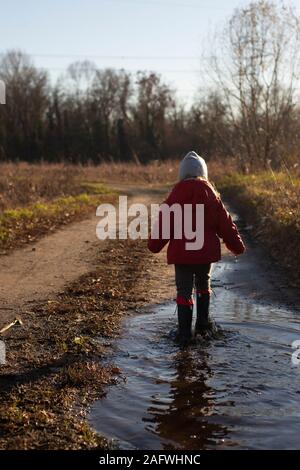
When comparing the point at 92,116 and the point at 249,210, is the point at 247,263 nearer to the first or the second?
the point at 249,210

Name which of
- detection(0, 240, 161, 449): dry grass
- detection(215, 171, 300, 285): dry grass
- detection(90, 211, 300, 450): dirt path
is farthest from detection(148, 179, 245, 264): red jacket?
detection(215, 171, 300, 285): dry grass

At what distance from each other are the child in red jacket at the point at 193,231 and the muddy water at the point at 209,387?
41 centimetres

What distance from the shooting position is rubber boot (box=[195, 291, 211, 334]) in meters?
6.09

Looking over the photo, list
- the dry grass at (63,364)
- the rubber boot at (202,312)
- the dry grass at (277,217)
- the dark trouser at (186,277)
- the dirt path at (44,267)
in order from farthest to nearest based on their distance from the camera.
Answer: the dry grass at (277,217)
the dirt path at (44,267)
the rubber boot at (202,312)
the dark trouser at (186,277)
the dry grass at (63,364)

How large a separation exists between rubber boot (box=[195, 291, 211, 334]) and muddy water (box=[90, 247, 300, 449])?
20 centimetres

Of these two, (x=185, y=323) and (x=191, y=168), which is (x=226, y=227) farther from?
(x=185, y=323)

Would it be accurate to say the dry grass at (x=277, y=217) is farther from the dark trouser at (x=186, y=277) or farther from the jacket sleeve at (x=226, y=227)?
the dark trouser at (x=186, y=277)

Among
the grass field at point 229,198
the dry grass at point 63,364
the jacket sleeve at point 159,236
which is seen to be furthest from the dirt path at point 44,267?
the jacket sleeve at point 159,236

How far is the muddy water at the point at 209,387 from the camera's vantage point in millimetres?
3965

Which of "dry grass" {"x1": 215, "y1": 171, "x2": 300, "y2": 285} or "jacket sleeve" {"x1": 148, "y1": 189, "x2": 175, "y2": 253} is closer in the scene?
"jacket sleeve" {"x1": 148, "y1": 189, "x2": 175, "y2": 253}

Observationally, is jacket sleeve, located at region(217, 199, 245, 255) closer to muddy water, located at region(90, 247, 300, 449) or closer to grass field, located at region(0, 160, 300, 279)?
muddy water, located at region(90, 247, 300, 449)
